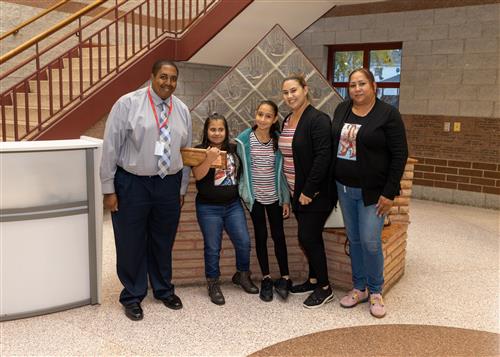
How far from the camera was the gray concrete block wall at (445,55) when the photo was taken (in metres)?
6.31

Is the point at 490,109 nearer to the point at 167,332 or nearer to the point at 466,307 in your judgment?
the point at 466,307

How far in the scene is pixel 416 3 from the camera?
21.5 ft

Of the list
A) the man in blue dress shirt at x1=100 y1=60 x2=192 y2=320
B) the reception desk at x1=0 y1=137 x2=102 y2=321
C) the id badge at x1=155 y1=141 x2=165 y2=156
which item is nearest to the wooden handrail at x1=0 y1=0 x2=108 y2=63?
the reception desk at x1=0 y1=137 x2=102 y2=321

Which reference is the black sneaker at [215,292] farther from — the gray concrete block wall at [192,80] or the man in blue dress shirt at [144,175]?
the gray concrete block wall at [192,80]

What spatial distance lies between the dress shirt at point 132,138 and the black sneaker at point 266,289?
1.12 metres

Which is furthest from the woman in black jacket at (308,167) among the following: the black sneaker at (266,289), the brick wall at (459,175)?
the brick wall at (459,175)

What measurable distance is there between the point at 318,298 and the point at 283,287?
0.25 meters

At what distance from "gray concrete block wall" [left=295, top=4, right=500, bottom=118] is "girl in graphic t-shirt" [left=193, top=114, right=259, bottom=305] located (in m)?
4.57

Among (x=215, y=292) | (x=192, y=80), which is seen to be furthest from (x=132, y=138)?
(x=192, y=80)

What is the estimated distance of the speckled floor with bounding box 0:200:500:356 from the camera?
264 cm

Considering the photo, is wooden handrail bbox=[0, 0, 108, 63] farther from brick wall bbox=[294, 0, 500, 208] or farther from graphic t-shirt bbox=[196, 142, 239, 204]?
brick wall bbox=[294, 0, 500, 208]

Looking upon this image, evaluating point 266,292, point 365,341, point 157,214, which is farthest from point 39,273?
point 365,341

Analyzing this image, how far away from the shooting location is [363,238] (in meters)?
2.98

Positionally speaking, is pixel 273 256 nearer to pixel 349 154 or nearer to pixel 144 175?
pixel 349 154
